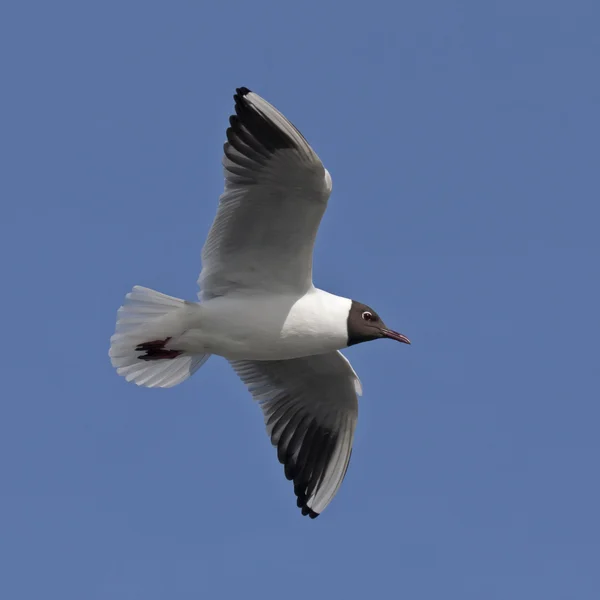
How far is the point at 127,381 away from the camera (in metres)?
10.6

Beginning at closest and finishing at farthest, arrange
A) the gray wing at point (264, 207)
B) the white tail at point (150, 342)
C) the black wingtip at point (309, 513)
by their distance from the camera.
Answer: the gray wing at point (264, 207)
the white tail at point (150, 342)
the black wingtip at point (309, 513)

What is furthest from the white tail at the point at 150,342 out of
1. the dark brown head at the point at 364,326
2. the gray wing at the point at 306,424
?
the dark brown head at the point at 364,326

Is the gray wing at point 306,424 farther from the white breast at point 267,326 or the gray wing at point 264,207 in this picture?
the gray wing at point 264,207

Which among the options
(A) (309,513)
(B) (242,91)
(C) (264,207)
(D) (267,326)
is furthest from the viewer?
(A) (309,513)

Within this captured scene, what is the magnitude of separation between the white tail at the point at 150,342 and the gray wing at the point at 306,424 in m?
0.82

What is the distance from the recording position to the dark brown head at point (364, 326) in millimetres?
10133

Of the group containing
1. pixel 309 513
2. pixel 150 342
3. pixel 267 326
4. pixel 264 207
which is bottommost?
pixel 309 513

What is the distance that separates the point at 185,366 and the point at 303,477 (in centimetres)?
152

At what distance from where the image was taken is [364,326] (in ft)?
33.4

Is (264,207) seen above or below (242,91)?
below

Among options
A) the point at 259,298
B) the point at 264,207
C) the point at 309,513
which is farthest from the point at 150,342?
the point at 309,513

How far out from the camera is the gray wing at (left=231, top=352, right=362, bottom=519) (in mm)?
11172

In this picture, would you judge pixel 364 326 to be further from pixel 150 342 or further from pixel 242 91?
pixel 242 91

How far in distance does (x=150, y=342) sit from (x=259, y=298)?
2.97ft
